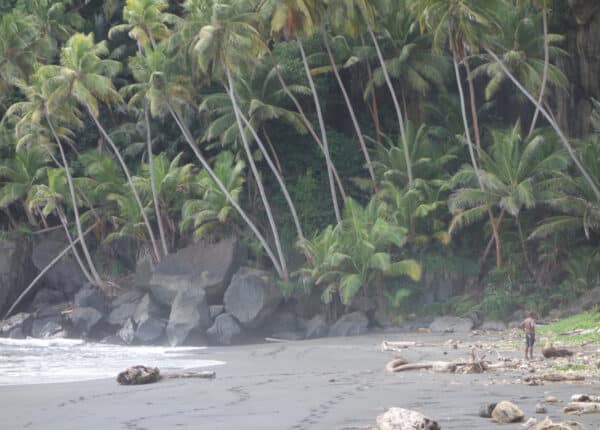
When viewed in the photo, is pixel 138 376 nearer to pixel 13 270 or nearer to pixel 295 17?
pixel 295 17

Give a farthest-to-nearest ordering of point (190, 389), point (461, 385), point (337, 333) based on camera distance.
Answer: point (337, 333), point (190, 389), point (461, 385)

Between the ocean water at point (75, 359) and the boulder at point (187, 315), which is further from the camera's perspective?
the boulder at point (187, 315)

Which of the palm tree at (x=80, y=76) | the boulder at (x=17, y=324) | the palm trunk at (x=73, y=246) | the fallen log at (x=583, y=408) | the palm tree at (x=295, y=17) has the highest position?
the palm tree at (x=295, y=17)

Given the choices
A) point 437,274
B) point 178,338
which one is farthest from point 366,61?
point 178,338

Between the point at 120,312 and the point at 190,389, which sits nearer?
the point at 190,389

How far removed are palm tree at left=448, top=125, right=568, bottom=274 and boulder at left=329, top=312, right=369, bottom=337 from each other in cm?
355

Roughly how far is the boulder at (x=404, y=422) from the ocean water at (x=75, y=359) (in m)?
9.13

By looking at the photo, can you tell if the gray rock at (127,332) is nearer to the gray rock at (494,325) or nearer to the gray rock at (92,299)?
the gray rock at (92,299)

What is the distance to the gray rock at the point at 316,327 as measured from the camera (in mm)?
26322

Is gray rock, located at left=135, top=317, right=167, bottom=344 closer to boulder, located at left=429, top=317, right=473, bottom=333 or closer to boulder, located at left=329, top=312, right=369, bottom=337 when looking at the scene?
boulder, located at left=329, top=312, right=369, bottom=337

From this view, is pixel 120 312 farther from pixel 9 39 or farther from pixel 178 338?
pixel 9 39

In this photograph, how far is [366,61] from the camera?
30453 mm

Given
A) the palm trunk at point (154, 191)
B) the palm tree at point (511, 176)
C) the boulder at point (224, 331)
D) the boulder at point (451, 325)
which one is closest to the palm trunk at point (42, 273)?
the palm trunk at point (154, 191)

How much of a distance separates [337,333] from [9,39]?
53.6 ft
